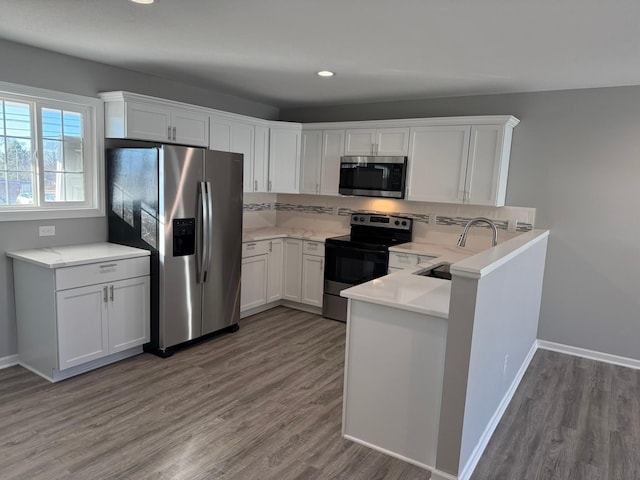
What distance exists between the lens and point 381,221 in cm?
495

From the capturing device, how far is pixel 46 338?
3.14 metres

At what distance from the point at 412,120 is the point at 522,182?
1239 mm

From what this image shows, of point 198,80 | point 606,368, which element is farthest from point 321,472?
point 198,80

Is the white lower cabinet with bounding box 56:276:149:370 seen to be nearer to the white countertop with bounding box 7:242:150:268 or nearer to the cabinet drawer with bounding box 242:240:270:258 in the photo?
the white countertop with bounding box 7:242:150:268

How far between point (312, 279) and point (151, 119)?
7.69 feet

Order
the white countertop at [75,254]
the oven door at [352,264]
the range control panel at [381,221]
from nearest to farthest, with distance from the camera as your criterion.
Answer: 1. the white countertop at [75,254]
2. the oven door at [352,264]
3. the range control panel at [381,221]

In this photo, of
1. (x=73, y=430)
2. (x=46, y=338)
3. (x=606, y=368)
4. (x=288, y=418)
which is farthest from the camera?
(x=606, y=368)

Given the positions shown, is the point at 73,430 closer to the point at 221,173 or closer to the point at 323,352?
the point at 323,352

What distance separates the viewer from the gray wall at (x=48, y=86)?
3209mm

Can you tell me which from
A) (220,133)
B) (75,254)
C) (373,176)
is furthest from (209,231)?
(373,176)

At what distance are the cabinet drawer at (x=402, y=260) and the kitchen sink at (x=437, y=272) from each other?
0.86m

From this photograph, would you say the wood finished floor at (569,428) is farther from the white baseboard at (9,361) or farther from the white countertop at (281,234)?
the white baseboard at (9,361)

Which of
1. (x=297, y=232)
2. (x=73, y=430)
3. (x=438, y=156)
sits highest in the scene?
(x=438, y=156)

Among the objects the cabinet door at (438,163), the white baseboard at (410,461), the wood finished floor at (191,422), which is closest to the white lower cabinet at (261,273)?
the wood finished floor at (191,422)
